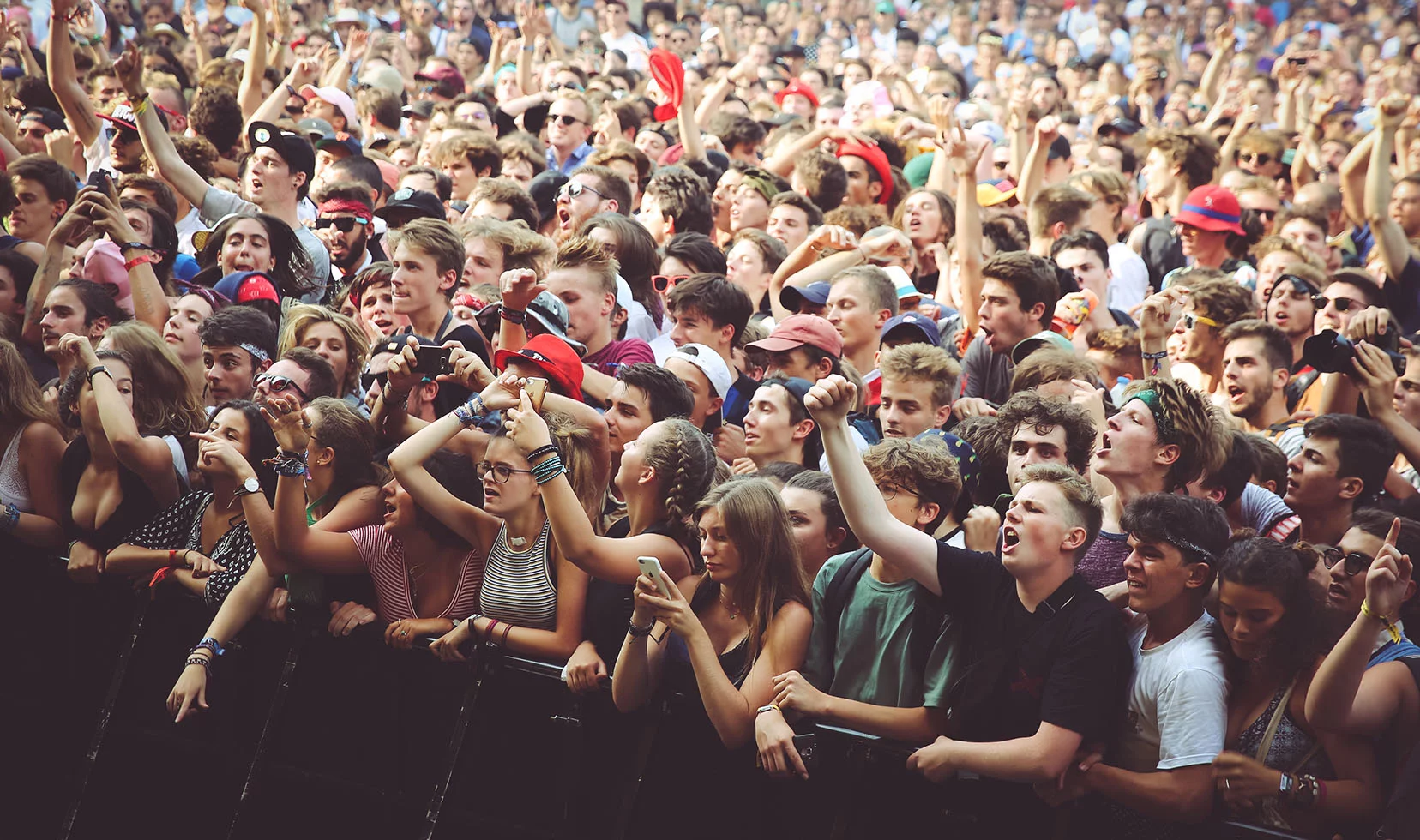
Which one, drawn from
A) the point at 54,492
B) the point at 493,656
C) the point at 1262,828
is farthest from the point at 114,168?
the point at 1262,828

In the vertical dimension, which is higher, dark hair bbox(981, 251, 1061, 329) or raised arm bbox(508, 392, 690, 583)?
dark hair bbox(981, 251, 1061, 329)

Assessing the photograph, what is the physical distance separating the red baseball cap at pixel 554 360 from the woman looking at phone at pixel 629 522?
638 millimetres

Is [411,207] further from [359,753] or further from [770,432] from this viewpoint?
[359,753]

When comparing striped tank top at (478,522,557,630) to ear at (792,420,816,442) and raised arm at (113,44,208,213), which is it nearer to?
ear at (792,420,816,442)

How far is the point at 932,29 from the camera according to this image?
19.2 meters

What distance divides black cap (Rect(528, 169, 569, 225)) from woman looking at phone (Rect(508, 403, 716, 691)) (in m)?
4.23

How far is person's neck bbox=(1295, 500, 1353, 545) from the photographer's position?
486 cm

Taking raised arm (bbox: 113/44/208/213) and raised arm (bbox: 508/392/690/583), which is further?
raised arm (bbox: 113/44/208/213)

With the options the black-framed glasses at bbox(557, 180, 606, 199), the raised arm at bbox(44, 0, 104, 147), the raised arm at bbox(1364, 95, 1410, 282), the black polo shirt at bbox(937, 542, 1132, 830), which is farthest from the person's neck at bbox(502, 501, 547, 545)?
the raised arm at bbox(1364, 95, 1410, 282)

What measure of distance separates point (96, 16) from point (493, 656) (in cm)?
874

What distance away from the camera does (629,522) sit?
4.53 m

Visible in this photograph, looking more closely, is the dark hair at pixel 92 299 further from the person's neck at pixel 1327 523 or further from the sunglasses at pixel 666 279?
the person's neck at pixel 1327 523

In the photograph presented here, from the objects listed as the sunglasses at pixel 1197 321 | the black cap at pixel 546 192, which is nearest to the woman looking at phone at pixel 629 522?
the sunglasses at pixel 1197 321

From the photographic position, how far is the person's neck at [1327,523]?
15.9 ft
